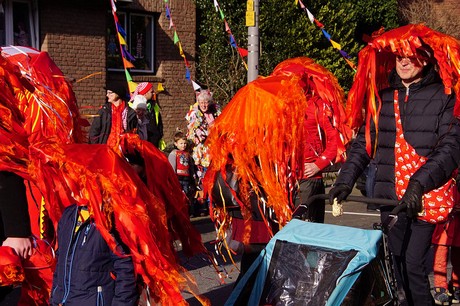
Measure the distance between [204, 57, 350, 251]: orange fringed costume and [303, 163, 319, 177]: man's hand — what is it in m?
0.06

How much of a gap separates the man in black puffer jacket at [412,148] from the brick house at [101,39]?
7.57 meters

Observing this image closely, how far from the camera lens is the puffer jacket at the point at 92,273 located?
3678 millimetres

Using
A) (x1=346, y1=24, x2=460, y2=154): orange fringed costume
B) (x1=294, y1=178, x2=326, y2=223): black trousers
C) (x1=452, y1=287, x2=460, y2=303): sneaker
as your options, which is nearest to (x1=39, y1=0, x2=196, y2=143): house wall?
(x1=294, y1=178, x2=326, y2=223): black trousers

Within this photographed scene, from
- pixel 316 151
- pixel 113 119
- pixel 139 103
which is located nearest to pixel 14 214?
pixel 316 151

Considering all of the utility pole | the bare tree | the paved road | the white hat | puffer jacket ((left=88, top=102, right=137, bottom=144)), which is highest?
the bare tree

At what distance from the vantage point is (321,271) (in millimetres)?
3668

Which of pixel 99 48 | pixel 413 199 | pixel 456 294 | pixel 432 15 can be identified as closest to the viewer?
pixel 413 199

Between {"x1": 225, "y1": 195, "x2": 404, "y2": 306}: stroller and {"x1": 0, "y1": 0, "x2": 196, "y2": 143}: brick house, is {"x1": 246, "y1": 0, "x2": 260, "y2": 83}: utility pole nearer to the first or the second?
{"x1": 0, "y1": 0, "x2": 196, "y2": 143}: brick house

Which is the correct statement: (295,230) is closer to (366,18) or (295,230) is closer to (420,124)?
(420,124)

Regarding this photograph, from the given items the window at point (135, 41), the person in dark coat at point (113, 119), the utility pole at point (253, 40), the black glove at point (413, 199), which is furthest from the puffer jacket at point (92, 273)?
the window at point (135, 41)

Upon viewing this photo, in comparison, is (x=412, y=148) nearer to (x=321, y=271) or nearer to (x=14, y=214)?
(x=321, y=271)

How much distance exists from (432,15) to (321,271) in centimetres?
1890

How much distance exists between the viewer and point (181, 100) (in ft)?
53.9

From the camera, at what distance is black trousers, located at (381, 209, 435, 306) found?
4.52 metres
